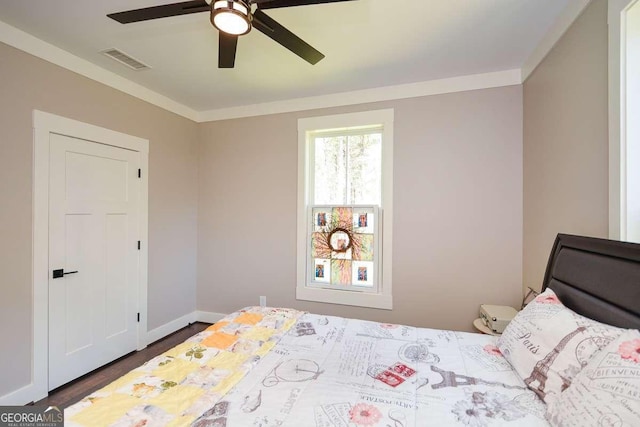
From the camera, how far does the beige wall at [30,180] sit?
6.59ft

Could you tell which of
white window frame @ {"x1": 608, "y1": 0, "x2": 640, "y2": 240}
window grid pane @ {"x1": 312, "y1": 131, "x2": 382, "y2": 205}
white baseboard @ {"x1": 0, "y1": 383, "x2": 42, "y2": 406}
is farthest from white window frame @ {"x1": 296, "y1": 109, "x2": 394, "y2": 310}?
white baseboard @ {"x1": 0, "y1": 383, "x2": 42, "y2": 406}

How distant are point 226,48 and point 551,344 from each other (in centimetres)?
221

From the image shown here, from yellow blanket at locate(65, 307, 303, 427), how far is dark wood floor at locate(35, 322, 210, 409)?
1.49 metres

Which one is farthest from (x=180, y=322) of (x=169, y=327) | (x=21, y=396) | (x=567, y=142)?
(x=567, y=142)

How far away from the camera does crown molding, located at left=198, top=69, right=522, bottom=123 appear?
2.61 m

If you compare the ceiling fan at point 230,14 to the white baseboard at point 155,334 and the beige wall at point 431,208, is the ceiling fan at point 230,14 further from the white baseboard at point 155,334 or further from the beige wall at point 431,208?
the white baseboard at point 155,334

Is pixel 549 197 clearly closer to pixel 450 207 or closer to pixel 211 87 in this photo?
pixel 450 207

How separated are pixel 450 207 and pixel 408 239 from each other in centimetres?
50

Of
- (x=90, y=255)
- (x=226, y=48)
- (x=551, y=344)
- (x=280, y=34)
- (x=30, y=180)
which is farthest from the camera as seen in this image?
(x=90, y=255)

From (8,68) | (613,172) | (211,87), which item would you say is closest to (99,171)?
(8,68)

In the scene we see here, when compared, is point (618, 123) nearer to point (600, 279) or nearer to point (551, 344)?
point (600, 279)

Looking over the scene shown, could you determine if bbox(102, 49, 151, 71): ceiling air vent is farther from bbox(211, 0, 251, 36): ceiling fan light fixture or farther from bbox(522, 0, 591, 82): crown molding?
bbox(522, 0, 591, 82): crown molding

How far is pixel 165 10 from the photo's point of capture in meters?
1.39

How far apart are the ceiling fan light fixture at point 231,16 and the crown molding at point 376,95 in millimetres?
1760
